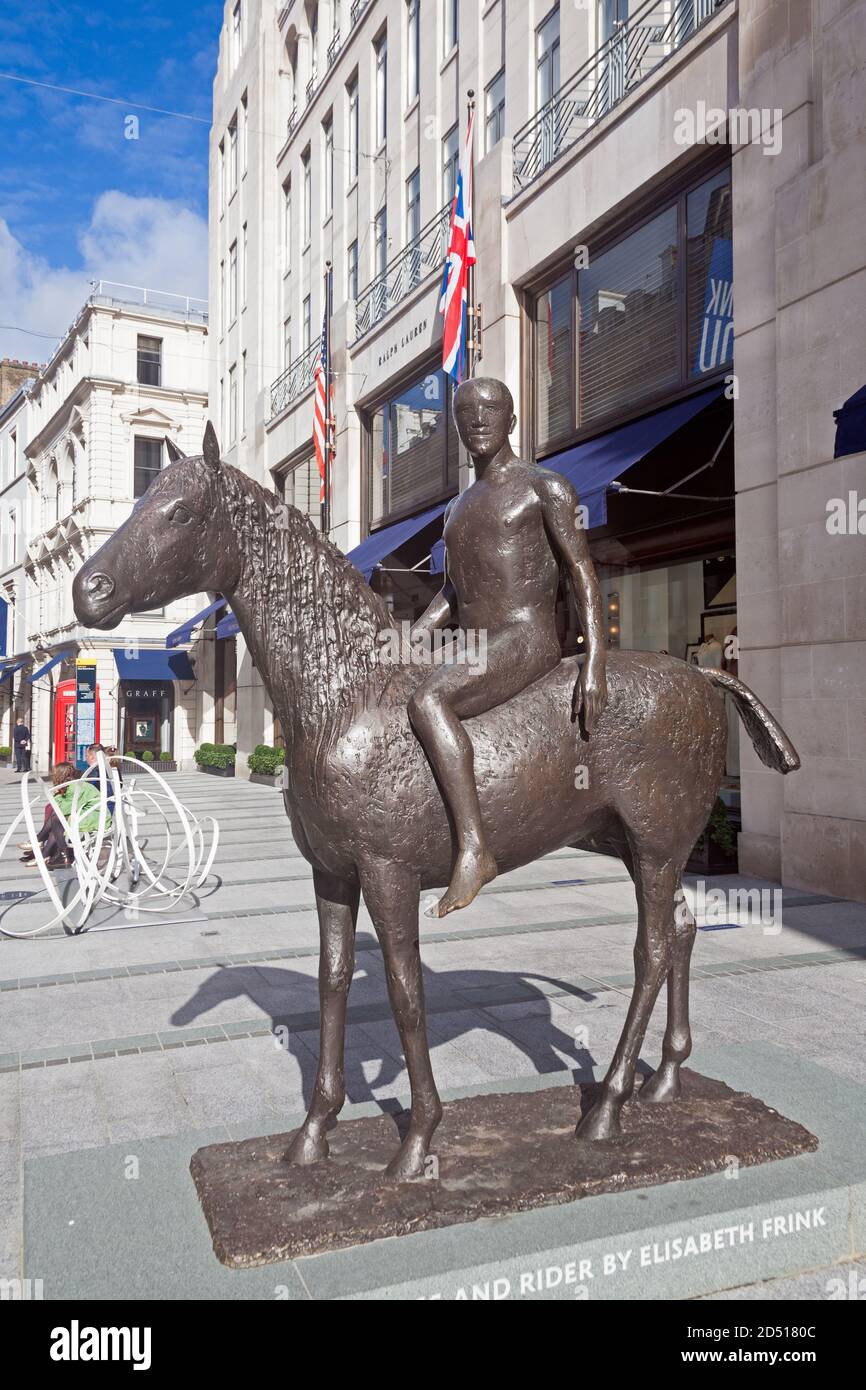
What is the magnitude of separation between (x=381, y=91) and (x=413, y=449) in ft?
29.8

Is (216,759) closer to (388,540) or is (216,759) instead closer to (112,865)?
(388,540)

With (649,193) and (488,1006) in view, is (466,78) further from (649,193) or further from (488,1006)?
(488,1006)

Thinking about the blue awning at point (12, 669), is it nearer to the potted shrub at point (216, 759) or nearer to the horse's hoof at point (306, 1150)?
the potted shrub at point (216, 759)

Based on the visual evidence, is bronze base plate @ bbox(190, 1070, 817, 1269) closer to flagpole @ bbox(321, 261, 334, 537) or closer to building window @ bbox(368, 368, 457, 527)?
building window @ bbox(368, 368, 457, 527)

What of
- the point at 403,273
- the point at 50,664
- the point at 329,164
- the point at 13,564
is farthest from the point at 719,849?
the point at 13,564

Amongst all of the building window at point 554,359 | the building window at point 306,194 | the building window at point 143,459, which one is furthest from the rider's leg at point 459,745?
the building window at point 143,459

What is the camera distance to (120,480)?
36594 millimetres

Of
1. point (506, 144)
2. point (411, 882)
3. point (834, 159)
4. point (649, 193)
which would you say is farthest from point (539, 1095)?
point (506, 144)

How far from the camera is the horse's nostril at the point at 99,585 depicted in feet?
9.77

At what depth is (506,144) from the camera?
1494cm

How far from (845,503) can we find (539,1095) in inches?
279

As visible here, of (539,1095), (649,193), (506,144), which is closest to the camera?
(539,1095)

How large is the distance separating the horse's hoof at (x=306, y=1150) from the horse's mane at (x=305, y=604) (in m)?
1.51

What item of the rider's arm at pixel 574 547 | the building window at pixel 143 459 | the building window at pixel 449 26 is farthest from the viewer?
the building window at pixel 143 459
